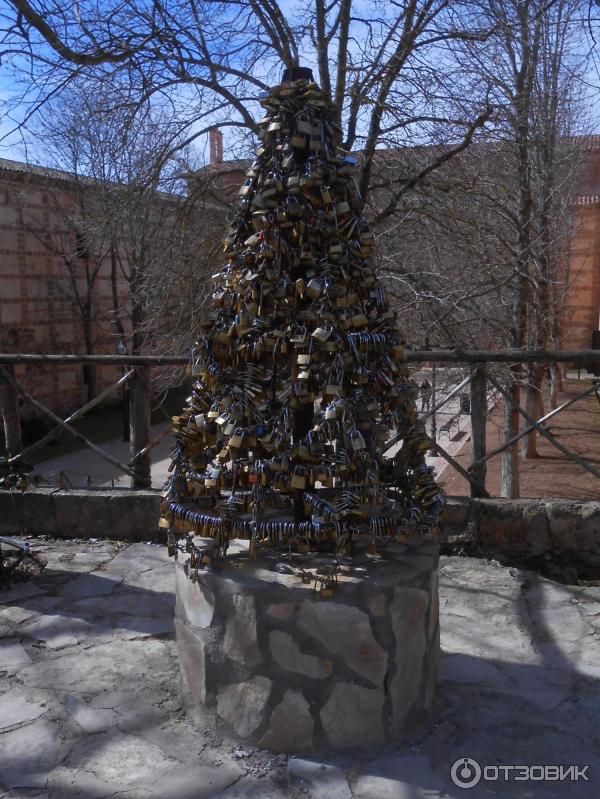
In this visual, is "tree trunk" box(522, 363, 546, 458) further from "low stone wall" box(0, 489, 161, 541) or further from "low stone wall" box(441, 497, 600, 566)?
"low stone wall" box(0, 489, 161, 541)

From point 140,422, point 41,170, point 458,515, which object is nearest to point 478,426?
point 458,515

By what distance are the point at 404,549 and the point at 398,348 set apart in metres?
0.82

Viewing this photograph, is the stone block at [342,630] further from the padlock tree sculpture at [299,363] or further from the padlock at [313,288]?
the padlock at [313,288]

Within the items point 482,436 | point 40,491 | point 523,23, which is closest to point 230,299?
point 482,436

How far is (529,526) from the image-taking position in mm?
4590

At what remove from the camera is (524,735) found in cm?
286

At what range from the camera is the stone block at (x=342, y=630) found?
8.65 ft

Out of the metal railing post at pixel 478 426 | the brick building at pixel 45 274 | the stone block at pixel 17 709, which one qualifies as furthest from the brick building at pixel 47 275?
the stone block at pixel 17 709

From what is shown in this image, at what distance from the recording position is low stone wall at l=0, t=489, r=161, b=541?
5.12m

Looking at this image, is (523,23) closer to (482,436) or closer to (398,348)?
(482,436)

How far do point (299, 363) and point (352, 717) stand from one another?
1.32m

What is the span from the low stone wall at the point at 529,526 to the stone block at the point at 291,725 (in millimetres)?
2044

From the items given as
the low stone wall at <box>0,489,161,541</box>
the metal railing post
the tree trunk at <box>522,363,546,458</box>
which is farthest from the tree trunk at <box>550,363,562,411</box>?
the low stone wall at <box>0,489,161,541</box>

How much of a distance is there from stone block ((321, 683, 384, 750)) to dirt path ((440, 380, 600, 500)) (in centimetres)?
829
